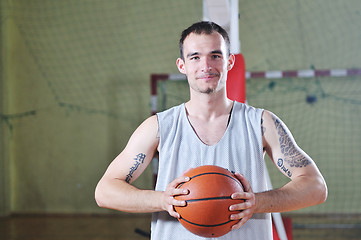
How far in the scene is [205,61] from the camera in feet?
5.22

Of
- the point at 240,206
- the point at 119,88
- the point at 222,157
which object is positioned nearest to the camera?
the point at 240,206

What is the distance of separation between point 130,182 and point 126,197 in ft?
0.42

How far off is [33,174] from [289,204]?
15.0 ft

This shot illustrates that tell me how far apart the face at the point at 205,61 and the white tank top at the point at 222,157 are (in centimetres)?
16

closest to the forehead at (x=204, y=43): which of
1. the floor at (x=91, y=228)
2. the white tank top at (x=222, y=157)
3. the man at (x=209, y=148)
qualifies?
the man at (x=209, y=148)

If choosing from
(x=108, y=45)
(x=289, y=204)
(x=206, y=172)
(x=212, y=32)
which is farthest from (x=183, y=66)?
(x=108, y=45)

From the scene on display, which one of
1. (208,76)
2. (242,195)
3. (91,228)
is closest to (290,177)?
(242,195)

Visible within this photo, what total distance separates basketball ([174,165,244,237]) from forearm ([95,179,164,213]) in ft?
0.44

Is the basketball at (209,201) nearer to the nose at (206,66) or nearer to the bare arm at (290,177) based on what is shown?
the bare arm at (290,177)

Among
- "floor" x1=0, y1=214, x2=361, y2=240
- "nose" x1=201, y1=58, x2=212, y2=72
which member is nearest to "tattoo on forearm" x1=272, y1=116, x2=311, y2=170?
"nose" x1=201, y1=58, x2=212, y2=72

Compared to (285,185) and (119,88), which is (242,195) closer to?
(285,185)

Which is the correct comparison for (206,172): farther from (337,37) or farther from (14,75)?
(14,75)

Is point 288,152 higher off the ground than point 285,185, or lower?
higher

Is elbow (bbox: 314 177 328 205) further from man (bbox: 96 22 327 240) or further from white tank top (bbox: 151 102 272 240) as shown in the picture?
white tank top (bbox: 151 102 272 240)
